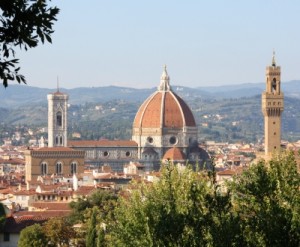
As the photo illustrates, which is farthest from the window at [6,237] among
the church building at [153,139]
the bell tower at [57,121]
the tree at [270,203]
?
the bell tower at [57,121]

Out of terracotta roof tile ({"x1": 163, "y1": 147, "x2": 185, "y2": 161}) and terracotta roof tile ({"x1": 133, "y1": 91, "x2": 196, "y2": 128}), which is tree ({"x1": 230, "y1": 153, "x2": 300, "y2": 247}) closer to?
terracotta roof tile ({"x1": 163, "y1": 147, "x2": 185, "y2": 161})

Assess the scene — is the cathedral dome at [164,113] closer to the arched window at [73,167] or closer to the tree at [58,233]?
the arched window at [73,167]

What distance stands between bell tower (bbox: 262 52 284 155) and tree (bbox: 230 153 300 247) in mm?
61649

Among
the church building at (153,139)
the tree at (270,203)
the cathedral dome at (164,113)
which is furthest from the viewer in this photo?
the cathedral dome at (164,113)

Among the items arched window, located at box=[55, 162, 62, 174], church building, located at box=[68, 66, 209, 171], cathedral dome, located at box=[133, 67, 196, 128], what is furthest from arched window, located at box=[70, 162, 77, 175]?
cathedral dome, located at box=[133, 67, 196, 128]

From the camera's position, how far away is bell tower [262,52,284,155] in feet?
301

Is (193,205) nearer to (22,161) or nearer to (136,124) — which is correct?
(136,124)

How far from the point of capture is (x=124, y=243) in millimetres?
26109

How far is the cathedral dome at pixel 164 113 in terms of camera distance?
14425cm

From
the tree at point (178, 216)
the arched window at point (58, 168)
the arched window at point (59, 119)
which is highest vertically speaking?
the tree at point (178, 216)

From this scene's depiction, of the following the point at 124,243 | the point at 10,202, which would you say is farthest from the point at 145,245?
the point at 10,202

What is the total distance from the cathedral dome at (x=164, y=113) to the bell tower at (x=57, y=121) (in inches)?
325

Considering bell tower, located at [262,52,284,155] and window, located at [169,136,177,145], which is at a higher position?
bell tower, located at [262,52,284,155]

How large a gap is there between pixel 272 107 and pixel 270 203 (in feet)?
226
